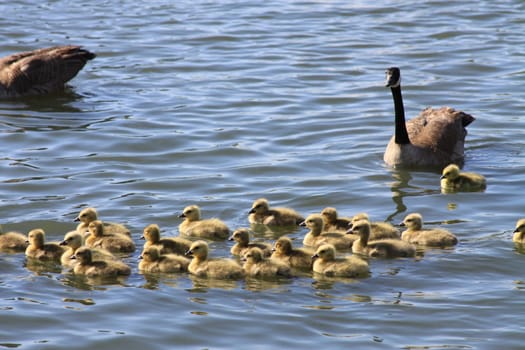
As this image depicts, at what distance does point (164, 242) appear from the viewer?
12.1 metres

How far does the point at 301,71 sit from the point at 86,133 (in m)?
5.68

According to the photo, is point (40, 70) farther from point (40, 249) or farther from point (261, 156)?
point (40, 249)

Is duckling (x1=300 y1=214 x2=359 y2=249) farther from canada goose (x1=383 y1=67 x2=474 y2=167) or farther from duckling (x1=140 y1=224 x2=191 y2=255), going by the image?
canada goose (x1=383 y1=67 x2=474 y2=167)

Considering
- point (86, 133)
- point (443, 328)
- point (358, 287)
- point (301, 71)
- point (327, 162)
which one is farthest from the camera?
point (301, 71)

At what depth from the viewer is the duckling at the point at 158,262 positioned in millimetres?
11578

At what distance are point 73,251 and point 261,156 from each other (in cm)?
511

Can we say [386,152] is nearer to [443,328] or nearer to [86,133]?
[86,133]

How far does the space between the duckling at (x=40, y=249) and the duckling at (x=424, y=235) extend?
3.71m

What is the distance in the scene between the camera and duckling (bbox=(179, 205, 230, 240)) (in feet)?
41.7

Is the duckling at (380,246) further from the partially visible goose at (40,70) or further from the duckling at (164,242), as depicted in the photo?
the partially visible goose at (40,70)

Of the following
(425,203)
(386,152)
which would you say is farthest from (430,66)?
(425,203)

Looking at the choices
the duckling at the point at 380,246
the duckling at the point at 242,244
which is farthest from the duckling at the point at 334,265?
the duckling at the point at 242,244

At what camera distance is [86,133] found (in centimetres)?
1770

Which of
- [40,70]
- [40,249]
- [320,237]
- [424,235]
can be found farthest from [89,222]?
[40,70]
